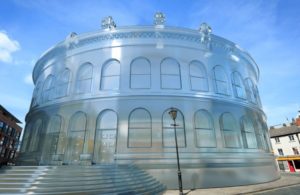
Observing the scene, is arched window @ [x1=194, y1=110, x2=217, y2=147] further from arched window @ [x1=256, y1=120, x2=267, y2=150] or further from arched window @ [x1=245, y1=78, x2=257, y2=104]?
arched window @ [x1=245, y1=78, x2=257, y2=104]

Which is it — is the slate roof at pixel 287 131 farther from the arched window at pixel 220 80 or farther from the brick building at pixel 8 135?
the brick building at pixel 8 135

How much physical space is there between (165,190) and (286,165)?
1247 inches

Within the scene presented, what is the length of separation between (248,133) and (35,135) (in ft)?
64.2

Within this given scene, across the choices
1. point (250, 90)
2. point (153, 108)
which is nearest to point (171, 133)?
point (153, 108)

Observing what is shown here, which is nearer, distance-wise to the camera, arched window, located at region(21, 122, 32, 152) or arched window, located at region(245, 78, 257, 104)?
arched window, located at region(21, 122, 32, 152)

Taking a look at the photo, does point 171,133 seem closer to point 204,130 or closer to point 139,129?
point 139,129

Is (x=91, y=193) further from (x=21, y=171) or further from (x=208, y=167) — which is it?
(x=208, y=167)

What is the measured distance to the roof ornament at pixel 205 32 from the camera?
1747 centimetres

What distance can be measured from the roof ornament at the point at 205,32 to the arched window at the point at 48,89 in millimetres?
15005

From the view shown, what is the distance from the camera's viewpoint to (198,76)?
54.1 ft

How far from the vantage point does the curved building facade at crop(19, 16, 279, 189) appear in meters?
13.6

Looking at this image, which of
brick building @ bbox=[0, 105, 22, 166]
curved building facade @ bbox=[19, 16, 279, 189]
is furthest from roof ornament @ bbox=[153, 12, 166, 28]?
brick building @ bbox=[0, 105, 22, 166]

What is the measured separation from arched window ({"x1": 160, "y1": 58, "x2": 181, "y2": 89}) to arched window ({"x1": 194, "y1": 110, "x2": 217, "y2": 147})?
292 centimetres

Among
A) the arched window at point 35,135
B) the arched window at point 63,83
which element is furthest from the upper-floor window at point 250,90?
the arched window at point 35,135
